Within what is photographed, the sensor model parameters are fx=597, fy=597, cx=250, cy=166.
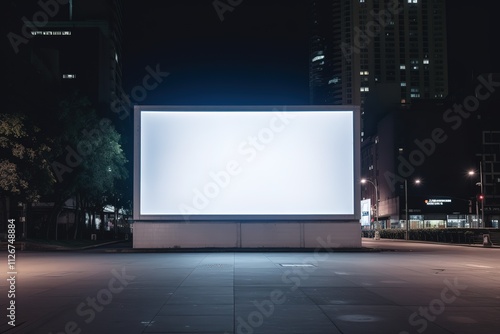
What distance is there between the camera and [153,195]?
39406 mm

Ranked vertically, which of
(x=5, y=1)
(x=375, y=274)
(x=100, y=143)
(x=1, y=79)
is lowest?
(x=375, y=274)

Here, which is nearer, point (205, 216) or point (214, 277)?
point (214, 277)

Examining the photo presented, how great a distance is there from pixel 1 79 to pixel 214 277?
28633mm

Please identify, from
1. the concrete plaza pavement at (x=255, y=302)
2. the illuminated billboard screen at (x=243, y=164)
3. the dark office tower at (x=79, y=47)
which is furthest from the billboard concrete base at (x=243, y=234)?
the dark office tower at (x=79, y=47)

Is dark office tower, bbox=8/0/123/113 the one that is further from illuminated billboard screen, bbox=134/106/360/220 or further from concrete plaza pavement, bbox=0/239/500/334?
concrete plaza pavement, bbox=0/239/500/334

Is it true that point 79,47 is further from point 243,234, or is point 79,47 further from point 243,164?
point 243,164

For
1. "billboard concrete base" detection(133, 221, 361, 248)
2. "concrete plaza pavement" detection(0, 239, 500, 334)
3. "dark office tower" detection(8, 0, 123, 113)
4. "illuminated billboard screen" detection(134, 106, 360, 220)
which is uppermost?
"dark office tower" detection(8, 0, 123, 113)

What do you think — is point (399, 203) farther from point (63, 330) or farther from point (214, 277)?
point (63, 330)

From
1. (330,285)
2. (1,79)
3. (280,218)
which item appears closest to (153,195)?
(280,218)

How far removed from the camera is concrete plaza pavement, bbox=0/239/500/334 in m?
10.4

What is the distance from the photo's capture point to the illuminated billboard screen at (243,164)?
38.9 m

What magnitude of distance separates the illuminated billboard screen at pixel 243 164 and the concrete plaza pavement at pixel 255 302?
1756cm

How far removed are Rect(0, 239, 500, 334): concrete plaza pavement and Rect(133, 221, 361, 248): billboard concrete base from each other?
61.4 ft

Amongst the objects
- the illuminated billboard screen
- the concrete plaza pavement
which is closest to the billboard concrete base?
the illuminated billboard screen
